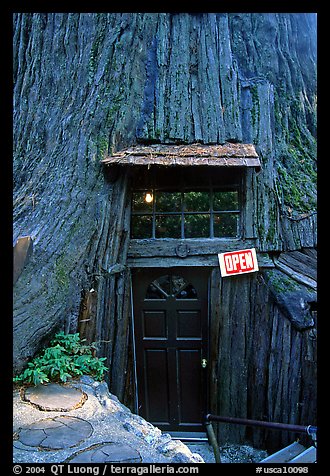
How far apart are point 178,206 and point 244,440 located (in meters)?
3.40

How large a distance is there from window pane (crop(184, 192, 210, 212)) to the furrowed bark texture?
0.63 m

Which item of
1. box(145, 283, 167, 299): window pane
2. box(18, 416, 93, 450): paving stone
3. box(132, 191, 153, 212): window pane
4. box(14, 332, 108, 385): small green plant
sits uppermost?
box(132, 191, 153, 212): window pane

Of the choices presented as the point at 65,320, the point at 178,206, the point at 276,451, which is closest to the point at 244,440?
the point at 276,451

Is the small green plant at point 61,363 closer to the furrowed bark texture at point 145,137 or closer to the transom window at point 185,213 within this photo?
the furrowed bark texture at point 145,137

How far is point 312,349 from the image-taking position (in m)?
4.78

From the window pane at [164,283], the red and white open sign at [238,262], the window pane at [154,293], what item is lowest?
the window pane at [154,293]

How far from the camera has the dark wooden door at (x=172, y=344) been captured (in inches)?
212

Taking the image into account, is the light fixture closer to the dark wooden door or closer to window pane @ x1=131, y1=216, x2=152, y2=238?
window pane @ x1=131, y1=216, x2=152, y2=238

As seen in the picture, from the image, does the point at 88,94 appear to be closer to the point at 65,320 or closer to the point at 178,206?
the point at 178,206

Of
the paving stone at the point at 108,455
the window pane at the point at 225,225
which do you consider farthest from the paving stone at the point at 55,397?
the window pane at the point at 225,225

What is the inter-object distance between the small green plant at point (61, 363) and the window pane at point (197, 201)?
2.32 m

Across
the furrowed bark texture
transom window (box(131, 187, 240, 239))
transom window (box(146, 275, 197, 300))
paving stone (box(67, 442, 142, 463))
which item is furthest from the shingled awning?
paving stone (box(67, 442, 142, 463))

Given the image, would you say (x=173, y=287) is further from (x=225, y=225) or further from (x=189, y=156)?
(x=189, y=156)

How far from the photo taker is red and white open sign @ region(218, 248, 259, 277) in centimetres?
511
